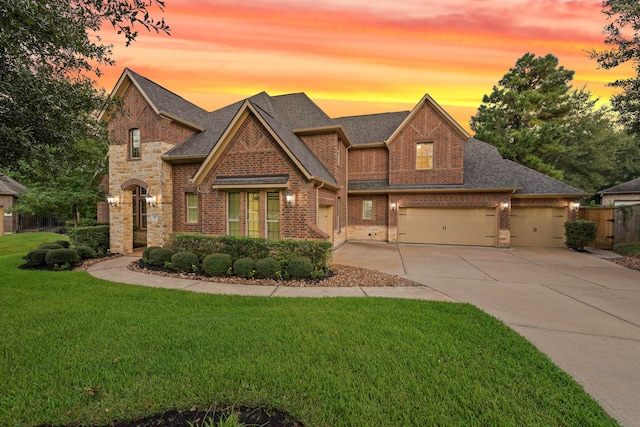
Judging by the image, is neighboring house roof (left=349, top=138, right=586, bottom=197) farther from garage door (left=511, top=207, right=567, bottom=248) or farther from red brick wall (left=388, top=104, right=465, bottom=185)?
garage door (left=511, top=207, right=567, bottom=248)

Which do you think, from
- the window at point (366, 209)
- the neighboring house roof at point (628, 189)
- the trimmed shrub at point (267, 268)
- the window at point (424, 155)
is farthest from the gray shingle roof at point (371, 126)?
the neighboring house roof at point (628, 189)

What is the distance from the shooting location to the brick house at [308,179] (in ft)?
32.8

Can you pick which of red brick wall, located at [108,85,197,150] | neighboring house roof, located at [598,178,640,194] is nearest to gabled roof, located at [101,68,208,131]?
red brick wall, located at [108,85,197,150]

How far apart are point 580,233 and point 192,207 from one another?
18448 millimetres

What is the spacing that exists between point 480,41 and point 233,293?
12534 millimetres

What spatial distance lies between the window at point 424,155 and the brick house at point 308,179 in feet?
0.19

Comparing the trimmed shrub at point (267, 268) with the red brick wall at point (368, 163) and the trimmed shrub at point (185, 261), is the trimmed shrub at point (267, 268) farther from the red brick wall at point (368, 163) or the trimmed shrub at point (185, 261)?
the red brick wall at point (368, 163)

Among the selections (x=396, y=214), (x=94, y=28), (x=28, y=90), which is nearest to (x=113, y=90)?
(x=94, y=28)

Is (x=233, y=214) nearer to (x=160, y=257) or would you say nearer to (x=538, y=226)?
(x=160, y=257)

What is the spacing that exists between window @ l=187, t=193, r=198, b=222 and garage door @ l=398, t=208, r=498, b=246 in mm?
10898

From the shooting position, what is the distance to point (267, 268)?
741cm

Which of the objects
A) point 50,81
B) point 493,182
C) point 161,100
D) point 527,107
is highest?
point 527,107

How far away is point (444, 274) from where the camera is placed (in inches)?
320

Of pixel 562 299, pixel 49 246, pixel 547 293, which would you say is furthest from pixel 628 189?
pixel 49 246
